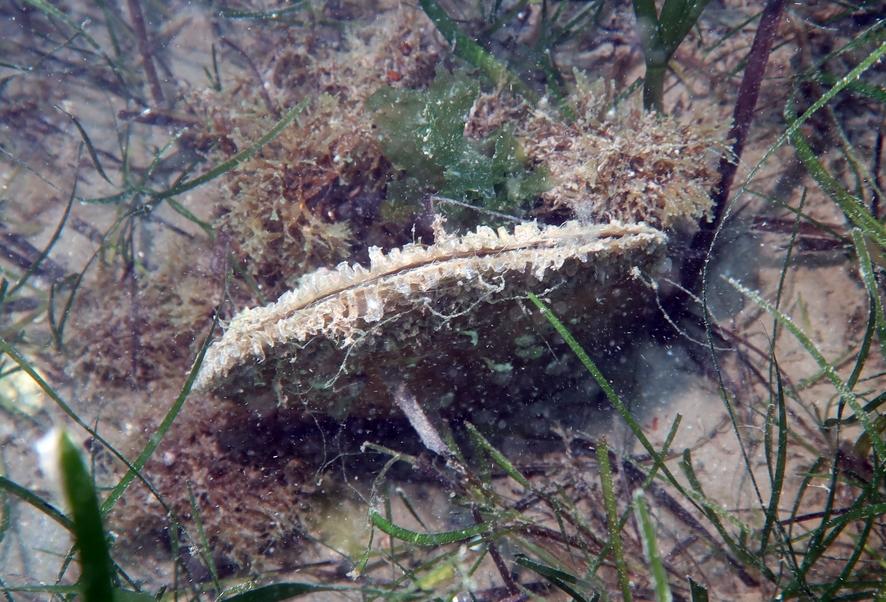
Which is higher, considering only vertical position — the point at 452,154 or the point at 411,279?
the point at 452,154

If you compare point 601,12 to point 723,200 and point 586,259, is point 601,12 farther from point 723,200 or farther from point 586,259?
point 586,259

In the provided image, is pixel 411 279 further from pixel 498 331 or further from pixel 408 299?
pixel 498 331

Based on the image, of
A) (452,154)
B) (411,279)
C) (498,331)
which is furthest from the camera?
(452,154)

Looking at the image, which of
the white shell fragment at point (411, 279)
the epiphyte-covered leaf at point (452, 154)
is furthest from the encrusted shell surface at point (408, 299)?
the epiphyte-covered leaf at point (452, 154)

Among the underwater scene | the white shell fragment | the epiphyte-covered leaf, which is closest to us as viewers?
the white shell fragment

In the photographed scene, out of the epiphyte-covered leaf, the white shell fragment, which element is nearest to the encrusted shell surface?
the white shell fragment

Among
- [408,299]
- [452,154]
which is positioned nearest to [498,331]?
[408,299]

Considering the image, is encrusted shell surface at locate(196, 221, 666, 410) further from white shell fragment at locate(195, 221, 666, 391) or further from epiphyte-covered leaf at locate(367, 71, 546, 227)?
epiphyte-covered leaf at locate(367, 71, 546, 227)

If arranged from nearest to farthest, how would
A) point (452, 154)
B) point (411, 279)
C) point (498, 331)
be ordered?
point (411, 279) < point (498, 331) < point (452, 154)

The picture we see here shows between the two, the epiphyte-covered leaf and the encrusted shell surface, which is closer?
the encrusted shell surface
